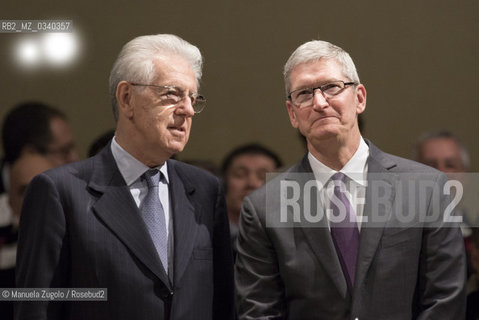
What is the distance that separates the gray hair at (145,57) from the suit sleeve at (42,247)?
399 mm

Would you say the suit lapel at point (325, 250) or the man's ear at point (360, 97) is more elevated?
the man's ear at point (360, 97)

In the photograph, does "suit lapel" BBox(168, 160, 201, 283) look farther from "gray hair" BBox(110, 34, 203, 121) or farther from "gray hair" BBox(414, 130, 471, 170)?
"gray hair" BBox(414, 130, 471, 170)

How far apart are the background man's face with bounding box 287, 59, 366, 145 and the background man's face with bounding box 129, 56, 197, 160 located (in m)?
0.37

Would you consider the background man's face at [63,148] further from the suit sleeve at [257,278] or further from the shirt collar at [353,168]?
the shirt collar at [353,168]

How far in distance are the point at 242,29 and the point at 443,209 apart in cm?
114

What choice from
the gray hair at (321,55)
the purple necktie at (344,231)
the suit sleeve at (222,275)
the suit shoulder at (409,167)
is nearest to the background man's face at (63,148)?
the suit sleeve at (222,275)

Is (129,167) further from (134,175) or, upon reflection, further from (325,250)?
(325,250)

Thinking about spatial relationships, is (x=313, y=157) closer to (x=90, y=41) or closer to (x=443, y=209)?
(x=443, y=209)

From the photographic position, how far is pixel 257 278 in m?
2.22

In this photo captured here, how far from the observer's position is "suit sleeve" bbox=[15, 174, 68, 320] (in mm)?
Result: 2102

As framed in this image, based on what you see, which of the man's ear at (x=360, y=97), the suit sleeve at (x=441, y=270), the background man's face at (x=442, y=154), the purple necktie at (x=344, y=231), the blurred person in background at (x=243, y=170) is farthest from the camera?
the blurred person in background at (x=243, y=170)

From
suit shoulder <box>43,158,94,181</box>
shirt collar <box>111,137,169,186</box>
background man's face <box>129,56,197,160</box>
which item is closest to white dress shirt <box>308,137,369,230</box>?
background man's face <box>129,56,197,160</box>

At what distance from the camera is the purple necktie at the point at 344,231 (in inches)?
86.6

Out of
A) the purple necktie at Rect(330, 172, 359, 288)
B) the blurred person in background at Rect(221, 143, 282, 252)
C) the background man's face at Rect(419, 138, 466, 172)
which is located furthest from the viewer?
the blurred person in background at Rect(221, 143, 282, 252)
